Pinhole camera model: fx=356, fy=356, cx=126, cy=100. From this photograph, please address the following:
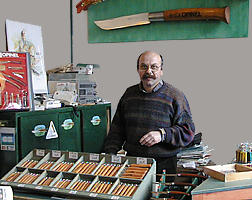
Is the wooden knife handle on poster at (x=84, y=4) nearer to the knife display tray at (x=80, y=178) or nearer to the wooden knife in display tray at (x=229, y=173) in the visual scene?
the knife display tray at (x=80, y=178)

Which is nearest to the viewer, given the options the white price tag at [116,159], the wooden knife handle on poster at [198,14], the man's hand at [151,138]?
the white price tag at [116,159]

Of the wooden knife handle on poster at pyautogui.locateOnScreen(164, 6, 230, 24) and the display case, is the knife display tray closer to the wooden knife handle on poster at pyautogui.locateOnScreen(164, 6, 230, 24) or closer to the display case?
the display case

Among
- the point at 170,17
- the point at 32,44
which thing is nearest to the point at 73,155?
the point at 32,44

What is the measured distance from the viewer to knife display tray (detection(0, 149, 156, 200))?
6.72ft

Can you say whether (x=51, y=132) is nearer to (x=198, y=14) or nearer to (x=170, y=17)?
(x=170, y=17)

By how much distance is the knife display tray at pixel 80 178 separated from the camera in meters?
2.05

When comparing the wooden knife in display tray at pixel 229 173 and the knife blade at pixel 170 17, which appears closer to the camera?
the wooden knife in display tray at pixel 229 173

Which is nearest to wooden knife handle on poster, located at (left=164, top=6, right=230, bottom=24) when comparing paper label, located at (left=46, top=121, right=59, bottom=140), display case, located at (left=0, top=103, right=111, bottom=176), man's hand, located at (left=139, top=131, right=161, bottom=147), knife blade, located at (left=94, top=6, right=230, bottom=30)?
knife blade, located at (left=94, top=6, right=230, bottom=30)

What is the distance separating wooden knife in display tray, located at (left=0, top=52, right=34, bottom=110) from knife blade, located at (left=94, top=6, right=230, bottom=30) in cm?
159

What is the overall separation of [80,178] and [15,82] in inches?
45.6

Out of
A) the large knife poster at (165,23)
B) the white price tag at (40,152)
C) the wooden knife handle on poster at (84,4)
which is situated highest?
the wooden knife handle on poster at (84,4)

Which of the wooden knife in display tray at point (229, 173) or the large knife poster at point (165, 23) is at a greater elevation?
the large knife poster at point (165, 23)

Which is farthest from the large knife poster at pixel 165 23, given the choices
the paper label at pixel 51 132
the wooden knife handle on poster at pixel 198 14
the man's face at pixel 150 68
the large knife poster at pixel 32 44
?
the paper label at pixel 51 132

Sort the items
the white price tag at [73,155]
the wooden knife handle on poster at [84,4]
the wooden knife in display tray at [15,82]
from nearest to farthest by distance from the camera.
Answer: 1. the white price tag at [73,155]
2. the wooden knife in display tray at [15,82]
3. the wooden knife handle on poster at [84,4]
